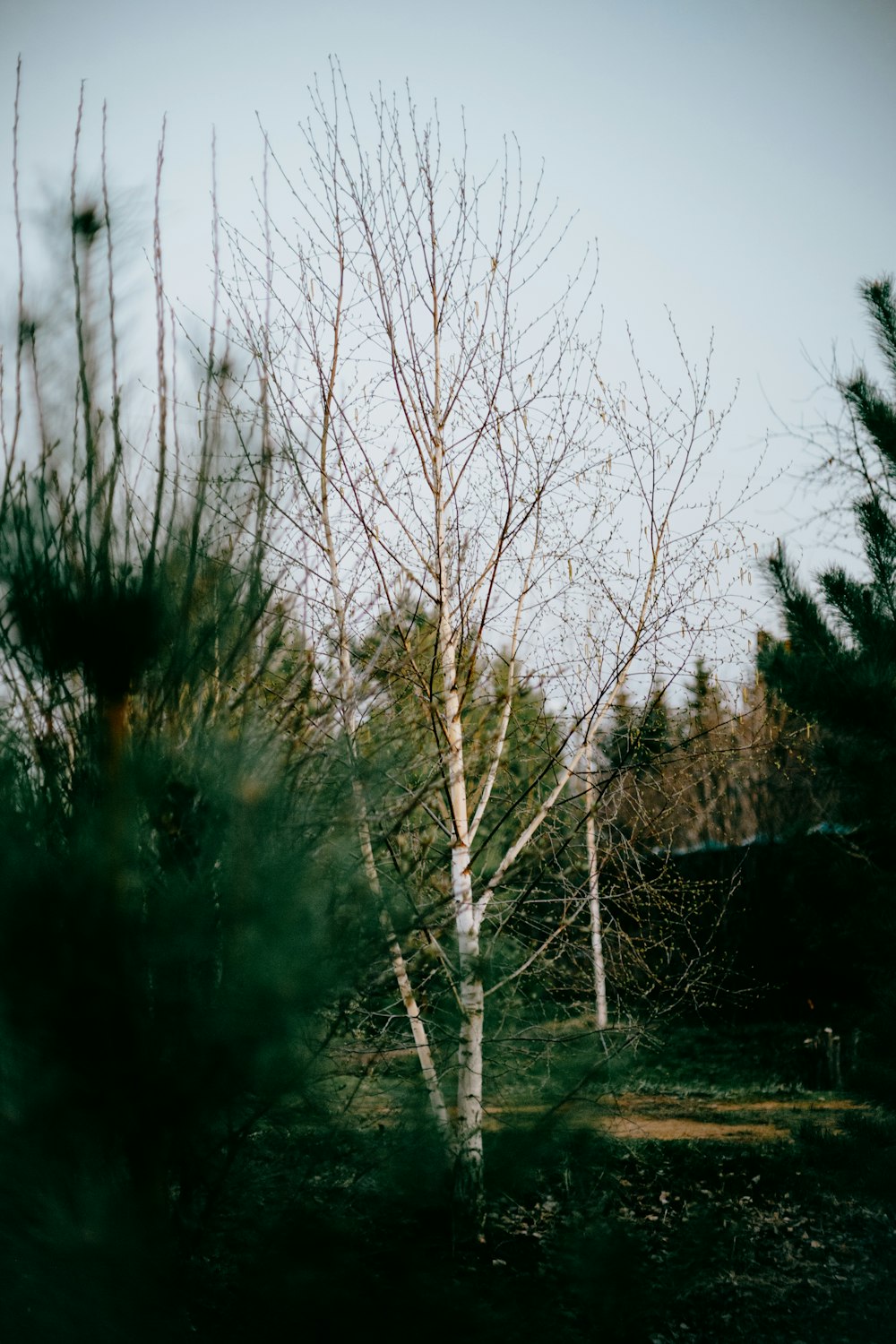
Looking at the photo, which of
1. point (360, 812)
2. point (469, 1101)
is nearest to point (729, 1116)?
point (469, 1101)

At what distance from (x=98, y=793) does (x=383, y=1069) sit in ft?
7.44

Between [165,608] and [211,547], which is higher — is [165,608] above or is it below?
below

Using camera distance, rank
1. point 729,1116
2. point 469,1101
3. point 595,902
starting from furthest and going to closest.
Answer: point 729,1116 < point 595,902 < point 469,1101

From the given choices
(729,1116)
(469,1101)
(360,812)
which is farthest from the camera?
(729,1116)

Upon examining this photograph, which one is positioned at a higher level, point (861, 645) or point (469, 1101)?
point (861, 645)

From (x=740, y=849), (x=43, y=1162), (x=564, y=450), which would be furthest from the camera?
(x=740, y=849)

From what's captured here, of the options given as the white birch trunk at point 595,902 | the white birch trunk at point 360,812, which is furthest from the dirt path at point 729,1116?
the white birch trunk at point 360,812

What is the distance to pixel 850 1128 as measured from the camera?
5301 millimetres

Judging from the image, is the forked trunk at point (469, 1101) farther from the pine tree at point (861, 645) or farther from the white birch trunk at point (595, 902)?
the pine tree at point (861, 645)

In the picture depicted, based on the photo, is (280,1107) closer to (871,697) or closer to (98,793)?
(98,793)

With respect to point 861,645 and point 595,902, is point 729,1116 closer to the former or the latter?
point 595,902

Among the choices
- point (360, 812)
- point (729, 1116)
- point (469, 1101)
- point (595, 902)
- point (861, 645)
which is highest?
point (861, 645)

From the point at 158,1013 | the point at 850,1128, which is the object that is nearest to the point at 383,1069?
the point at 158,1013

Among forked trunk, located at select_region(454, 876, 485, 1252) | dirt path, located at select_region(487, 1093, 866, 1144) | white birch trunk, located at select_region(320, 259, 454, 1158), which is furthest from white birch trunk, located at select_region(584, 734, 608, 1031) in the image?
dirt path, located at select_region(487, 1093, 866, 1144)
